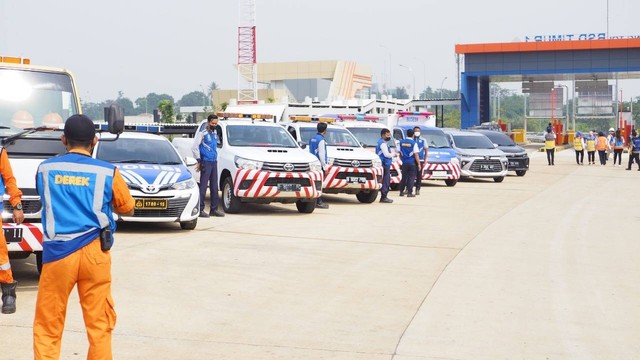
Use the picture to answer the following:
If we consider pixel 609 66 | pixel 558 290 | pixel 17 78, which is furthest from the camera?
pixel 609 66

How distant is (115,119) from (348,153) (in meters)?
12.6

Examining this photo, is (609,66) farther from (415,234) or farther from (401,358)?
(401,358)

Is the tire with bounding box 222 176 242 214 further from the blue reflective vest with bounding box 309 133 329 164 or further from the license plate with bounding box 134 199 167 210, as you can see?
the license plate with bounding box 134 199 167 210

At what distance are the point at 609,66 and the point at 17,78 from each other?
5843 cm

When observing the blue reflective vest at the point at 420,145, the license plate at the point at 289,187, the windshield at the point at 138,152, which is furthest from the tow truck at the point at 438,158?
the windshield at the point at 138,152

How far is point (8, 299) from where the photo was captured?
8.66 metres

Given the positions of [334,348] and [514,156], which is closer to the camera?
[334,348]

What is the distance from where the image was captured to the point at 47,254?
5934 millimetres

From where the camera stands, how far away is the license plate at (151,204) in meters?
14.5

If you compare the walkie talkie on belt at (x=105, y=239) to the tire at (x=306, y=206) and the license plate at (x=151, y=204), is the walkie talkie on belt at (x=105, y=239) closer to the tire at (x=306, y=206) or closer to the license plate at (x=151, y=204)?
the license plate at (x=151, y=204)

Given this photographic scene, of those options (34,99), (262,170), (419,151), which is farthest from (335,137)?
(34,99)

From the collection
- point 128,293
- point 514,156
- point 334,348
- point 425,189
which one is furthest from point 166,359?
point 514,156

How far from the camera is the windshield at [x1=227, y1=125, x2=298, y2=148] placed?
18891 millimetres

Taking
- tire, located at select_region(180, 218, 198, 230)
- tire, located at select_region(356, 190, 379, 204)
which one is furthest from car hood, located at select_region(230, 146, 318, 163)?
tire, located at select_region(356, 190, 379, 204)
